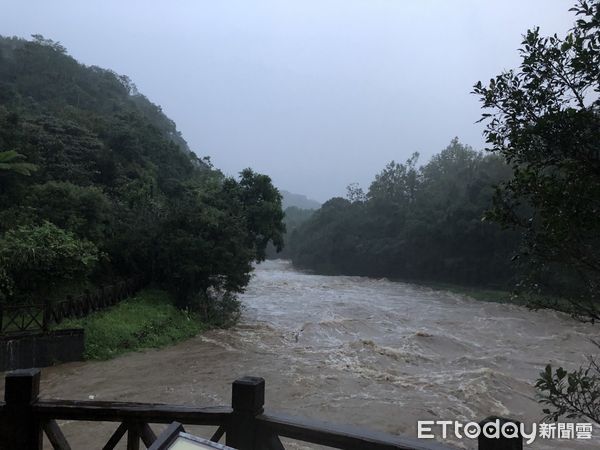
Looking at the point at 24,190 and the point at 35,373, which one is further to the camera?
the point at 24,190

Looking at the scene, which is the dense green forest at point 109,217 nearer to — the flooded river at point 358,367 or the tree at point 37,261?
the tree at point 37,261

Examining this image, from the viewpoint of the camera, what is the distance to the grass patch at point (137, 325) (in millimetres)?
12451

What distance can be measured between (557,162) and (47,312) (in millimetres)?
11598

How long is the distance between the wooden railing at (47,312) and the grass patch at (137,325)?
263 mm

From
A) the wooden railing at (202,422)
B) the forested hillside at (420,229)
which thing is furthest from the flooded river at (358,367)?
the forested hillside at (420,229)

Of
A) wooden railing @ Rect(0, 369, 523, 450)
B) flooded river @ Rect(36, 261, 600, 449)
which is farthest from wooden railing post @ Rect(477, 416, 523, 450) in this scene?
flooded river @ Rect(36, 261, 600, 449)

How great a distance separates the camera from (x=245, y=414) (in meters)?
2.40

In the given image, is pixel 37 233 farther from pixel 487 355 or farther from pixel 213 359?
pixel 487 355

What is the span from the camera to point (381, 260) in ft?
173

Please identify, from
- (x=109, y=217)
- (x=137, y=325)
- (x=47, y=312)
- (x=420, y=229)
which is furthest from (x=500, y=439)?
(x=420, y=229)

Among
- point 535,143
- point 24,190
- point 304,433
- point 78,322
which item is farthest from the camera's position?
point 24,190

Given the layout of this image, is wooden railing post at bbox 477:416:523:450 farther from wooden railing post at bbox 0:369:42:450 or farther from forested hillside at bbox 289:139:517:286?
forested hillside at bbox 289:139:517:286

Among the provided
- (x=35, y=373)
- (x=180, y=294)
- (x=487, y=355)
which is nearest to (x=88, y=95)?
(x=180, y=294)

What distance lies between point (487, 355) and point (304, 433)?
14.6 metres
